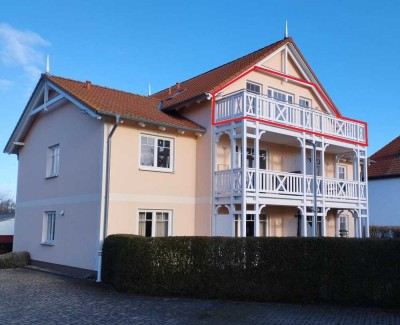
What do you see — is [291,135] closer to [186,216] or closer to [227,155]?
[227,155]

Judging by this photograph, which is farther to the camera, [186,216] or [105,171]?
[186,216]

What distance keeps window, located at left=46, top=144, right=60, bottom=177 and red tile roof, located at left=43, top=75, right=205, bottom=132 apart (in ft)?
9.12

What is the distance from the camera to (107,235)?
48.9ft

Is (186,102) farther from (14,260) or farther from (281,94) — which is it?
(14,260)

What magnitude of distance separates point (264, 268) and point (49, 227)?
35.4 ft

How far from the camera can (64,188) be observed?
17.5 meters

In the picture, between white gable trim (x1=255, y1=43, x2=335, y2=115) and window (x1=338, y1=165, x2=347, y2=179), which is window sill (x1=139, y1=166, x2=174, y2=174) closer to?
white gable trim (x1=255, y1=43, x2=335, y2=115)

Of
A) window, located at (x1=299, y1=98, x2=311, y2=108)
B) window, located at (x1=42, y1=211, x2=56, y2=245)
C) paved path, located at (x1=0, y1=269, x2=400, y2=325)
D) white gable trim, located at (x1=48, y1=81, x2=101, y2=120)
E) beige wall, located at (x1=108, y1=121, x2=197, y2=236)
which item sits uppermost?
window, located at (x1=299, y1=98, x2=311, y2=108)

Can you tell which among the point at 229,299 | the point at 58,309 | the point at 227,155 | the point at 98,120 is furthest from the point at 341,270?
the point at 98,120

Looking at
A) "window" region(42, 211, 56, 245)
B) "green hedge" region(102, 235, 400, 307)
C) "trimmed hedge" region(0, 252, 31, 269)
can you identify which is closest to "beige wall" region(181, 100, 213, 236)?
"green hedge" region(102, 235, 400, 307)

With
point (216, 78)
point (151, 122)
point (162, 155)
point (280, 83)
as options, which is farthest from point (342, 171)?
point (151, 122)

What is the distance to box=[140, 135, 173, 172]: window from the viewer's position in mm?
16422

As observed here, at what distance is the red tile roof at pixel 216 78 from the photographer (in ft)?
59.3

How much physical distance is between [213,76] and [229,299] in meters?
11.7
